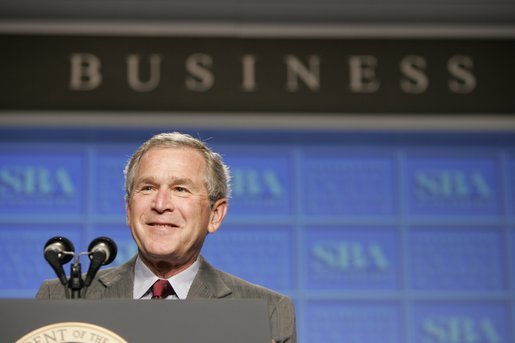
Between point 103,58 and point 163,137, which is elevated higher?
point 103,58

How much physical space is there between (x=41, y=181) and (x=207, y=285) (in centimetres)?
266

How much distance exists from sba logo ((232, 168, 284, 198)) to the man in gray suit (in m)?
2.47

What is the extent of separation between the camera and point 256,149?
4.39 meters

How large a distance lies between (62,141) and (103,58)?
0.45 m

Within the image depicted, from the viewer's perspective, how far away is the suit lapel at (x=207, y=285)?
1.79 m

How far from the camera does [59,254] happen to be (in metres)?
1.53

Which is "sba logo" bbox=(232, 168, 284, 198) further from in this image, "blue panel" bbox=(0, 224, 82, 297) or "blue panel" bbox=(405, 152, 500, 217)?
"blue panel" bbox=(0, 224, 82, 297)

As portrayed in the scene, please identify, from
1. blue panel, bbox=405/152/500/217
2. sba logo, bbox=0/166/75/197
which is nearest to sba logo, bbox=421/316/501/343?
blue panel, bbox=405/152/500/217

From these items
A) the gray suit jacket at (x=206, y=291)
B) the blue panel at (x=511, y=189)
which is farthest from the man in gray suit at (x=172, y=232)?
the blue panel at (x=511, y=189)

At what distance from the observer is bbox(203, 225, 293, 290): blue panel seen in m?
4.24

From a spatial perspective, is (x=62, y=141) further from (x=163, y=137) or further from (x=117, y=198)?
(x=163, y=137)

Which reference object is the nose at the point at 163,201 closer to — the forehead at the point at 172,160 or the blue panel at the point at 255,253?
the forehead at the point at 172,160

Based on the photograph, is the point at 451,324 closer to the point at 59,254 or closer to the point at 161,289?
the point at 161,289

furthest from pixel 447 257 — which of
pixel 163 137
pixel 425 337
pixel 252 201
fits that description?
pixel 163 137
